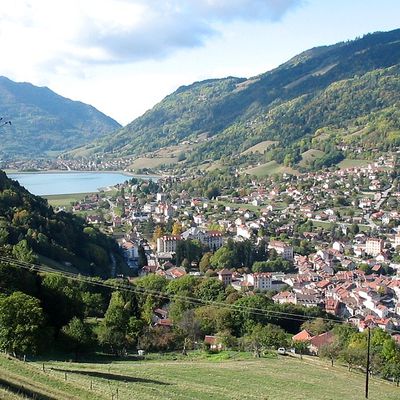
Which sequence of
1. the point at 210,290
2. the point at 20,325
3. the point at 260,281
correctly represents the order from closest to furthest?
the point at 20,325 < the point at 210,290 < the point at 260,281

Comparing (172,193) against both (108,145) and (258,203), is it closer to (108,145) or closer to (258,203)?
(258,203)

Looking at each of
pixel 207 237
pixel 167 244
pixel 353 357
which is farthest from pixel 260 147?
pixel 353 357

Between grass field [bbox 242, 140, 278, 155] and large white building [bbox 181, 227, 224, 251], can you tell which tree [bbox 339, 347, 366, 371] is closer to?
large white building [bbox 181, 227, 224, 251]

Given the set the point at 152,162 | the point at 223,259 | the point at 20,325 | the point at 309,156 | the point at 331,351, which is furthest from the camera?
the point at 152,162

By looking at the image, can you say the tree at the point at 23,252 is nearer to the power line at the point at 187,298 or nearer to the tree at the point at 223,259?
the power line at the point at 187,298

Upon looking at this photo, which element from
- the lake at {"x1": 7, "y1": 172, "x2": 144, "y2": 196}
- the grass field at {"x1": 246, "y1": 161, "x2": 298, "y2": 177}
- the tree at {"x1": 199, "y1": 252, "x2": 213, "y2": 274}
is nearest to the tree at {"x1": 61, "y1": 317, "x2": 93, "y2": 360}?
the tree at {"x1": 199, "y1": 252, "x2": 213, "y2": 274}

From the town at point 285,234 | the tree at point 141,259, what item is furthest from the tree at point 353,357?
the tree at point 141,259

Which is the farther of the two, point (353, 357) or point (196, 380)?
point (353, 357)

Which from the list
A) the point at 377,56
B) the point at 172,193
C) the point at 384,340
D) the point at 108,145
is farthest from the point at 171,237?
the point at 108,145

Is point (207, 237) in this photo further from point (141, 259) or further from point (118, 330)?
point (118, 330)
